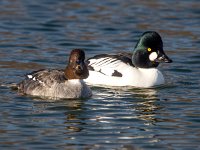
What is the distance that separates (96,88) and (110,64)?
71 centimetres

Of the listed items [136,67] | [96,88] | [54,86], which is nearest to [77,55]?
[54,86]

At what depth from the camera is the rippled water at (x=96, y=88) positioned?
46.8ft

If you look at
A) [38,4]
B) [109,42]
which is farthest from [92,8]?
[109,42]

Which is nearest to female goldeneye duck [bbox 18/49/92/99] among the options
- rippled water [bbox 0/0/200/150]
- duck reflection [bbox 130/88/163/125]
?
rippled water [bbox 0/0/200/150]

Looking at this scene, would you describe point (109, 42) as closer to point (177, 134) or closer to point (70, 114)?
point (70, 114)

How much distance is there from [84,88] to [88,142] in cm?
337

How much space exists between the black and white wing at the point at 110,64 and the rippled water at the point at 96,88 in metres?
0.65

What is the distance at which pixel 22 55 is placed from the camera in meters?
21.6

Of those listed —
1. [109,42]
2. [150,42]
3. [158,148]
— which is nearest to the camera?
[158,148]

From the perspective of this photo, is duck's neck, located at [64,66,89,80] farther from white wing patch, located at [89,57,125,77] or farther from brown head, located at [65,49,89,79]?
white wing patch, located at [89,57,125,77]

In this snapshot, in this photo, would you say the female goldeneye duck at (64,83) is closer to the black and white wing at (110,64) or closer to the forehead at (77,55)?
the forehead at (77,55)

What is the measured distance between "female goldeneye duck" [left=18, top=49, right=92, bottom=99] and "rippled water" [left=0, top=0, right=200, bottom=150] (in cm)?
21

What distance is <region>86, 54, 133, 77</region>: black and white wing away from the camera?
62.5 ft

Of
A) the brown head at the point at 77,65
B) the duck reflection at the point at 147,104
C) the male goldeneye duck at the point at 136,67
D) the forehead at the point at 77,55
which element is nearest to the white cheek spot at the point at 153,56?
the male goldeneye duck at the point at 136,67
